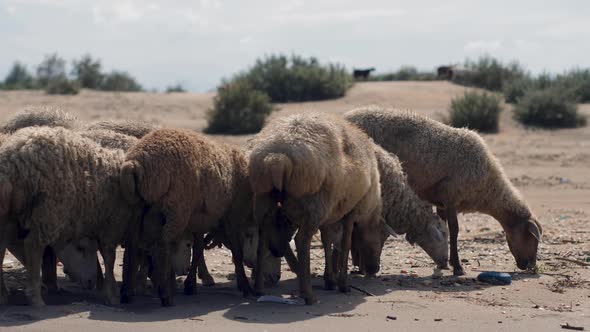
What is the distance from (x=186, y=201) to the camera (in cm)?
818

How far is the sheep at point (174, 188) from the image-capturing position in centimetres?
802

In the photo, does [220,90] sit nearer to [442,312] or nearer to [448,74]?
[448,74]

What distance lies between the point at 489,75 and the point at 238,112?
1087 cm

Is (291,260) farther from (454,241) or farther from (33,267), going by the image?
(33,267)

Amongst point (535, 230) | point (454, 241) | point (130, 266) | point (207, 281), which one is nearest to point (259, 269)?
point (207, 281)

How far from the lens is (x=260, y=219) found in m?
8.48

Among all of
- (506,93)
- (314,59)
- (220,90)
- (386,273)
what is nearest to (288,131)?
(386,273)

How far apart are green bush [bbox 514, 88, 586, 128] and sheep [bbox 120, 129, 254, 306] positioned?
1632 cm

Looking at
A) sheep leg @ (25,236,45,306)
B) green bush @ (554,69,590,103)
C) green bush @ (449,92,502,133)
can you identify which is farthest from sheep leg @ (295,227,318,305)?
green bush @ (554,69,590,103)

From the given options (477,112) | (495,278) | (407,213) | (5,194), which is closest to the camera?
(5,194)

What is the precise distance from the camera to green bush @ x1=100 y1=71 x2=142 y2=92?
3669cm

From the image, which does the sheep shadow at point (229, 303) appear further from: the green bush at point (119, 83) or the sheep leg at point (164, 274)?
the green bush at point (119, 83)

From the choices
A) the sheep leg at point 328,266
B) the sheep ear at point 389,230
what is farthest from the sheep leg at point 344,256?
A: the sheep ear at point 389,230

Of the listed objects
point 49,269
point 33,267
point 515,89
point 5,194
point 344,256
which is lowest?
point 49,269
